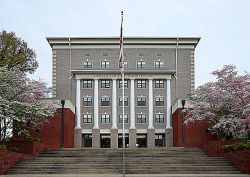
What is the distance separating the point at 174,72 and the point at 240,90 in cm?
3049

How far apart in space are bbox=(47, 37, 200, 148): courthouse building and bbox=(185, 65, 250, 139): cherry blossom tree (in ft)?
68.6

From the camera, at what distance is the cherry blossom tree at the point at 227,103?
1310 inches

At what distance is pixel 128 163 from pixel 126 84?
34840 mm

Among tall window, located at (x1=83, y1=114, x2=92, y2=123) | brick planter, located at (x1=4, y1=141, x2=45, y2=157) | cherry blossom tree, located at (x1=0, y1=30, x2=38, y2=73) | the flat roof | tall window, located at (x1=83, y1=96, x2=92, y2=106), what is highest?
the flat roof

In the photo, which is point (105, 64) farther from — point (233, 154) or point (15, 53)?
point (233, 154)

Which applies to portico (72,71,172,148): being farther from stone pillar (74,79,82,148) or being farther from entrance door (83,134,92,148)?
entrance door (83,134,92,148)

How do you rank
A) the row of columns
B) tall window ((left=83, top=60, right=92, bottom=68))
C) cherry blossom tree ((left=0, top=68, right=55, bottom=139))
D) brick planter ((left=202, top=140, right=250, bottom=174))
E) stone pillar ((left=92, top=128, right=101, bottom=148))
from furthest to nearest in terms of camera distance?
tall window ((left=83, top=60, right=92, bottom=68))
the row of columns
stone pillar ((left=92, top=128, right=101, bottom=148))
cherry blossom tree ((left=0, top=68, right=55, bottom=139))
brick planter ((left=202, top=140, right=250, bottom=174))

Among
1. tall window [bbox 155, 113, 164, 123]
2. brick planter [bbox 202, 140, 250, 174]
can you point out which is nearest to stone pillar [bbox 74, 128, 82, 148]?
tall window [bbox 155, 113, 164, 123]

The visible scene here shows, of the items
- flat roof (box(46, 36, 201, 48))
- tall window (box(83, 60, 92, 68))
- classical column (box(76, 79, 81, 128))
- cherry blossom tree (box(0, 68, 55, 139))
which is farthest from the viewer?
tall window (box(83, 60, 92, 68))

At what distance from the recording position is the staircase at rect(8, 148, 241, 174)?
1097 inches

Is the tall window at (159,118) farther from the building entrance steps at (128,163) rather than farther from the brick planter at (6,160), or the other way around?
the brick planter at (6,160)

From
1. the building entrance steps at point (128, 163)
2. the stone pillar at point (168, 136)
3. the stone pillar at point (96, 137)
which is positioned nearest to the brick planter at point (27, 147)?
the building entrance steps at point (128, 163)

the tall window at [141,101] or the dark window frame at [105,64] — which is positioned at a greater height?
the dark window frame at [105,64]

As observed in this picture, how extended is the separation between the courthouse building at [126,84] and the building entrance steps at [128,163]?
90.9ft
